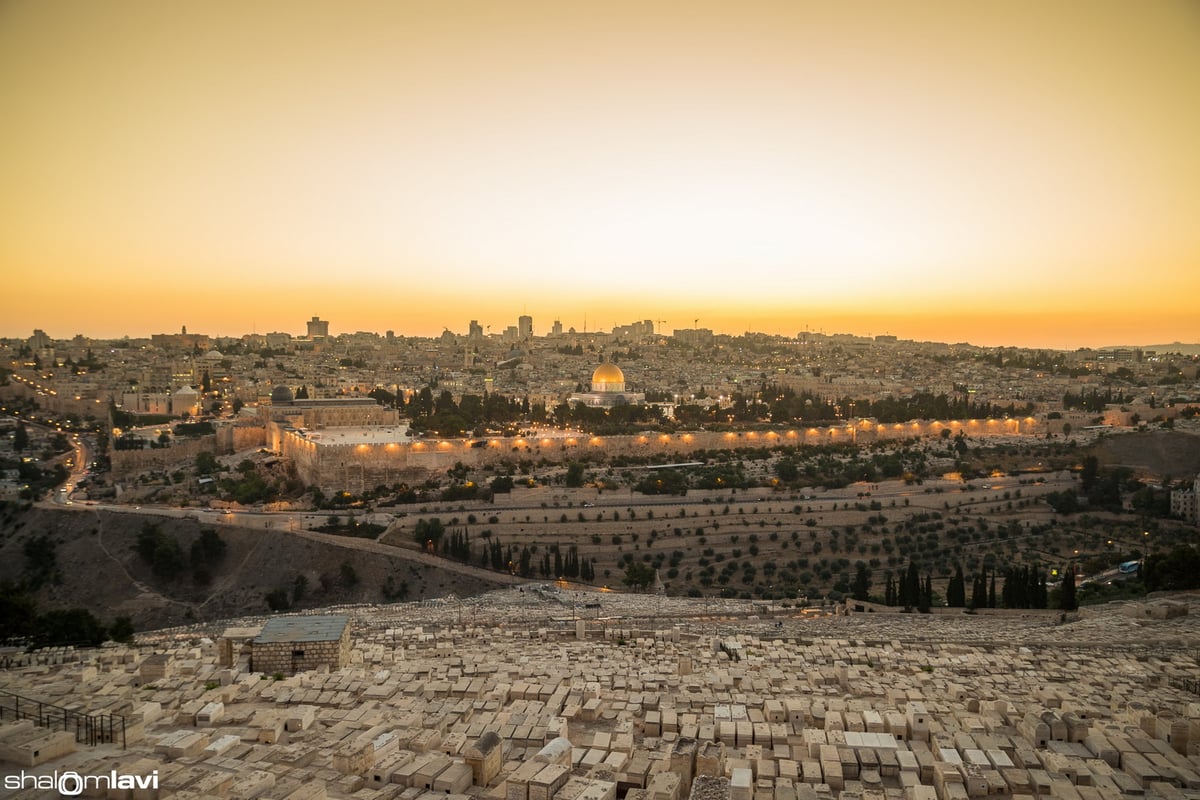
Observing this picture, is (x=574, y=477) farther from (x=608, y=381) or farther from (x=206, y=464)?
(x=608, y=381)

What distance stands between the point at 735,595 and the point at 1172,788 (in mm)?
12763

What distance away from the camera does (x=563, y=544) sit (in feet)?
72.5

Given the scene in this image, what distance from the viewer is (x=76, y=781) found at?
506 cm

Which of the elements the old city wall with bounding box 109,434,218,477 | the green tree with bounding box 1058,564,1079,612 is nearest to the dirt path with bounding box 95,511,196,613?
the old city wall with bounding box 109,434,218,477

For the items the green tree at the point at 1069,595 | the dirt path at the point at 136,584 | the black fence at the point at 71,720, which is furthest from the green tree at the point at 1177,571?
the dirt path at the point at 136,584

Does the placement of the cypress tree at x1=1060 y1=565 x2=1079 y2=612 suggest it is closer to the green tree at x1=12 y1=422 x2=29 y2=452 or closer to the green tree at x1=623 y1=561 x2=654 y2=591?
the green tree at x1=623 y1=561 x2=654 y2=591

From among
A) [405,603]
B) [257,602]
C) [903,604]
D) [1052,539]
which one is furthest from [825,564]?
[257,602]

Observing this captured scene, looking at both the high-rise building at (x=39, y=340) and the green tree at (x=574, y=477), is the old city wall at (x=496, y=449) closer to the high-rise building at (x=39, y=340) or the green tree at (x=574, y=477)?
the green tree at (x=574, y=477)

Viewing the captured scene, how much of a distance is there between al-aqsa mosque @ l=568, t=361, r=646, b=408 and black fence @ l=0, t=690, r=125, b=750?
3930 centimetres

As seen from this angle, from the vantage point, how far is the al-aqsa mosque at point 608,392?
46.4 metres

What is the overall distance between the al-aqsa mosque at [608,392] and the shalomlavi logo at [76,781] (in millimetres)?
40879

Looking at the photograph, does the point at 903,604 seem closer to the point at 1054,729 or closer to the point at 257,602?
the point at 1054,729

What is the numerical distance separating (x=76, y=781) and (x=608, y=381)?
44.6 m

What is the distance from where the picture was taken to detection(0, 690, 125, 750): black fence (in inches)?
241
